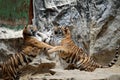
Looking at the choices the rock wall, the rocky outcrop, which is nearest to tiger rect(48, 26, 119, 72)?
the rocky outcrop

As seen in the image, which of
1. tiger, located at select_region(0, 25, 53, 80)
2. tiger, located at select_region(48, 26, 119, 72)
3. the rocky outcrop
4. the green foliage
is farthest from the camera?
the green foliage

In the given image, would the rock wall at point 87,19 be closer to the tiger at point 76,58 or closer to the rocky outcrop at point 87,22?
the rocky outcrop at point 87,22

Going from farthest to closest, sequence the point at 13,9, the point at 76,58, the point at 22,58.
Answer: the point at 13,9 → the point at 76,58 → the point at 22,58

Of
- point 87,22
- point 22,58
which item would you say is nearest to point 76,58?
point 22,58

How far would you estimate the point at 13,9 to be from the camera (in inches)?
411

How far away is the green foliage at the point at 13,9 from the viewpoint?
33.4ft

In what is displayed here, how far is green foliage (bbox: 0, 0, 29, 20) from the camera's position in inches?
401

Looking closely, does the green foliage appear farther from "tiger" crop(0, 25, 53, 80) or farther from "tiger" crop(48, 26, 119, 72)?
"tiger" crop(48, 26, 119, 72)

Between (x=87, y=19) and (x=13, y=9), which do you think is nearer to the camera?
(x=87, y=19)

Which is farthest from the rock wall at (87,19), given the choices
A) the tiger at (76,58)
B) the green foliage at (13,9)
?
the tiger at (76,58)

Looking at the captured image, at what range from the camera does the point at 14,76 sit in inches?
292

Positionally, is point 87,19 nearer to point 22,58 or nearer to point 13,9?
point 13,9

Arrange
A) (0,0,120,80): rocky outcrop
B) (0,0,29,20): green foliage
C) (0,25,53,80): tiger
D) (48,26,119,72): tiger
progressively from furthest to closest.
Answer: (0,0,29,20): green foliage < (0,0,120,80): rocky outcrop < (48,26,119,72): tiger < (0,25,53,80): tiger

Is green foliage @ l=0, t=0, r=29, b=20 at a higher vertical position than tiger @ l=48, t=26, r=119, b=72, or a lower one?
higher
